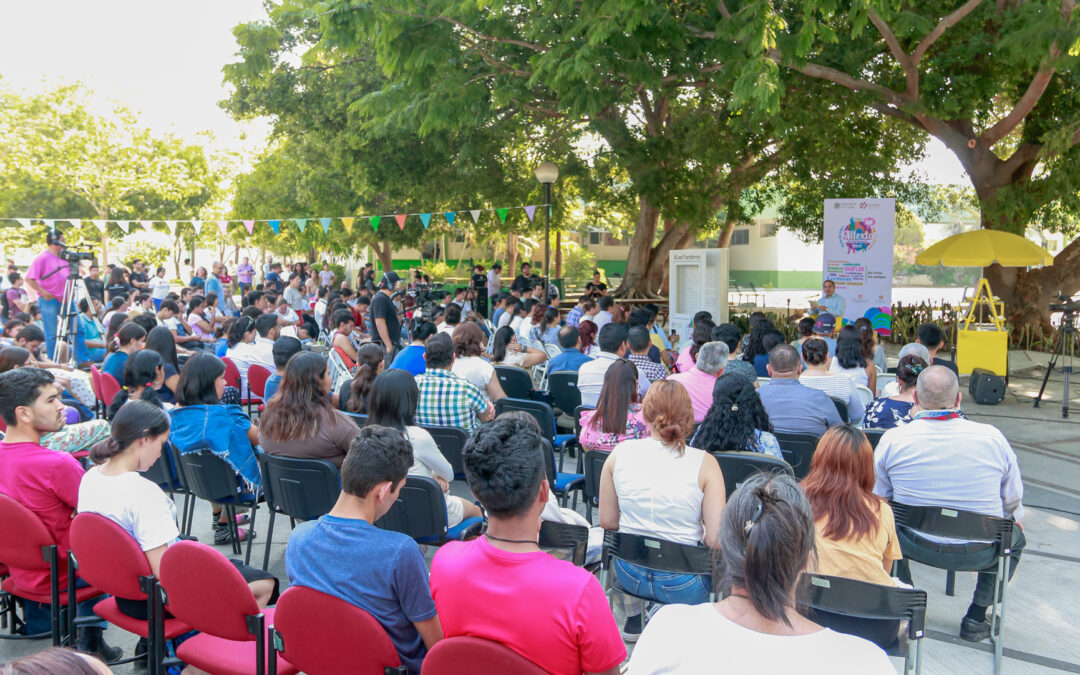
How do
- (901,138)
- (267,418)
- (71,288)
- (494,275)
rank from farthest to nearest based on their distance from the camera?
(494,275) < (901,138) < (71,288) < (267,418)

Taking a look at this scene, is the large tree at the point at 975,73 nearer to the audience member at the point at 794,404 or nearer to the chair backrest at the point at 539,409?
the audience member at the point at 794,404

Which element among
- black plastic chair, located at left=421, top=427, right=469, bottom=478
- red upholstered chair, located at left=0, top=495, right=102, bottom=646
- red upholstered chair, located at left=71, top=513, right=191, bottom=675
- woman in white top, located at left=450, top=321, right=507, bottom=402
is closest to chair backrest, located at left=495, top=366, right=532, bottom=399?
woman in white top, located at left=450, top=321, right=507, bottom=402

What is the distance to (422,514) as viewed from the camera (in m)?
3.79

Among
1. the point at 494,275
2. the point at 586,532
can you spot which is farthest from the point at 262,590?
the point at 494,275

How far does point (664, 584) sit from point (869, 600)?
0.88m

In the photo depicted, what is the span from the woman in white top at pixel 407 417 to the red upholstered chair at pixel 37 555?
4.69ft

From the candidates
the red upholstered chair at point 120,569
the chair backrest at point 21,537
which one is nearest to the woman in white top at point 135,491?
the red upholstered chair at point 120,569

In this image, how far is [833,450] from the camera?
3.08 metres

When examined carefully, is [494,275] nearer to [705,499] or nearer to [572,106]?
[572,106]

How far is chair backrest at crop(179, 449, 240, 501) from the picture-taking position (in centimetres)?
460

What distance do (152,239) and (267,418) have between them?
35015 millimetres

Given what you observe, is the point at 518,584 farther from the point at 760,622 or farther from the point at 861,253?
the point at 861,253

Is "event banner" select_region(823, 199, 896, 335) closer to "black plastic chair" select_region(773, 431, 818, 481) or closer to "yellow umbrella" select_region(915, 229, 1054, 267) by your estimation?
"yellow umbrella" select_region(915, 229, 1054, 267)

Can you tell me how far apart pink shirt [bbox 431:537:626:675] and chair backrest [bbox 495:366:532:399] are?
15.5ft
